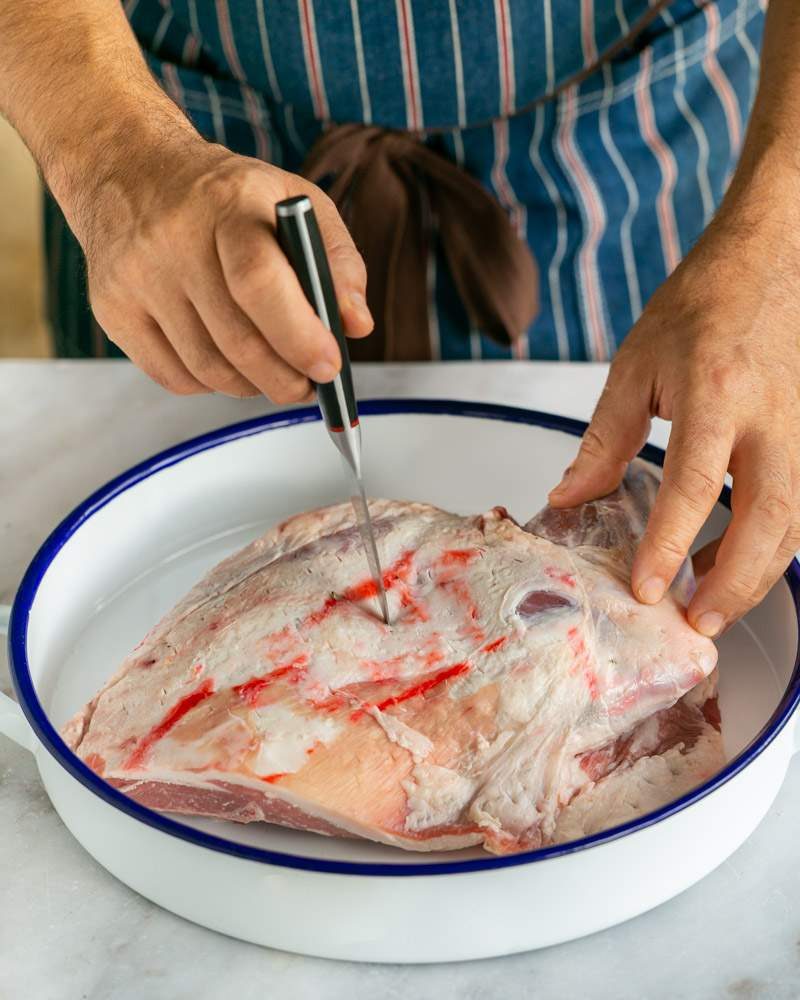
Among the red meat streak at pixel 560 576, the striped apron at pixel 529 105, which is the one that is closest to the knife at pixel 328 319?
the red meat streak at pixel 560 576

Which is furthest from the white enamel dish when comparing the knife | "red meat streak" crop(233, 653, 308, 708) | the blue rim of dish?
the knife

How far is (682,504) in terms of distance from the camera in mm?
1043

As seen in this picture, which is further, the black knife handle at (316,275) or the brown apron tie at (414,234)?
Answer: the brown apron tie at (414,234)

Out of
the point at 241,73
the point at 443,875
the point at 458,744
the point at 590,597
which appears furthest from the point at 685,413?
the point at 241,73

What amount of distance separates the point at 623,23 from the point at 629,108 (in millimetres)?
120

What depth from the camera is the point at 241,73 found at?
1555 mm

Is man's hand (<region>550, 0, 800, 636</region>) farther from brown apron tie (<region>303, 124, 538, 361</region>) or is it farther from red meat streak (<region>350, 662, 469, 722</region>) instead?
brown apron tie (<region>303, 124, 538, 361</region>)

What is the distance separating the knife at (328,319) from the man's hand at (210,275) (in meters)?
0.01

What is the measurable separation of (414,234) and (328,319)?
76cm

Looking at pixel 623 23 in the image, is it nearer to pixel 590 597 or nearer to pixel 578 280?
pixel 578 280

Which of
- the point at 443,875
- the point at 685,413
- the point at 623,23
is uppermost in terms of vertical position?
the point at 623,23

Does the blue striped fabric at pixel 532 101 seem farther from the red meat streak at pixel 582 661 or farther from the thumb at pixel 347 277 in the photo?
the red meat streak at pixel 582 661

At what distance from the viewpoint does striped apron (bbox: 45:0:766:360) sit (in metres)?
1.48

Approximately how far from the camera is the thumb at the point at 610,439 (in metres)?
1.13
